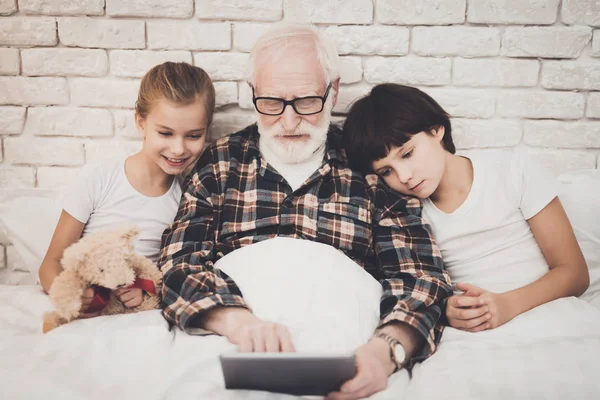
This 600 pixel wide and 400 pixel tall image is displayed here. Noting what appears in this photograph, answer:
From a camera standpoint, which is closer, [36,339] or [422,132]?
[36,339]

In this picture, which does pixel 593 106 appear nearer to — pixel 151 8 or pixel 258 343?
pixel 258 343

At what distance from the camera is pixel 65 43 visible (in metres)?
1.76

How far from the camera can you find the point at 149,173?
5.46 ft

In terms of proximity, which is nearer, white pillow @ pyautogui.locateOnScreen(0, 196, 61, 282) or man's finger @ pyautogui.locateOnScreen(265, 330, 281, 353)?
man's finger @ pyautogui.locateOnScreen(265, 330, 281, 353)

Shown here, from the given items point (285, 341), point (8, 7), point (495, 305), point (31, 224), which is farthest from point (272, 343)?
point (8, 7)

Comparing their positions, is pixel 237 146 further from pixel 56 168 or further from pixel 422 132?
pixel 56 168

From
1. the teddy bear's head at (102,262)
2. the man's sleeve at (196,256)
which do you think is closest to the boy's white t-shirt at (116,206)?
the man's sleeve at (196,256)

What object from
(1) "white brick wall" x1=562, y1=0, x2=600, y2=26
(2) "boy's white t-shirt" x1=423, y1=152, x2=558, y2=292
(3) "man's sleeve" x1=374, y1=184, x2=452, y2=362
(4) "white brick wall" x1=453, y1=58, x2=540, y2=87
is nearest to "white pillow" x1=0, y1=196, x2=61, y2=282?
(3) "man's sleeve" x1=374, y1=184, x2=452, y2=362

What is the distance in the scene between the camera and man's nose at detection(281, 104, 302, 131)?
1.48 meters

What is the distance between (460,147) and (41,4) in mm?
1688

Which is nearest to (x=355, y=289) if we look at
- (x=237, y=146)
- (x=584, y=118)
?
(x=237, y=146)

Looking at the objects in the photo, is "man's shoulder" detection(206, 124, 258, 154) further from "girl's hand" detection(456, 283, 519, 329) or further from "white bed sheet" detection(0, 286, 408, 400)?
"girl's hand" detection(456, 283, 519, 329)

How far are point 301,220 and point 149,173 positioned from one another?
595 mm

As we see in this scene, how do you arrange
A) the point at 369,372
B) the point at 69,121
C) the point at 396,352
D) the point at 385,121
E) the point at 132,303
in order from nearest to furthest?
the point at 369,372, the point at 396,352, the point at 132,303, the point at 385,121, the point at 69,121
